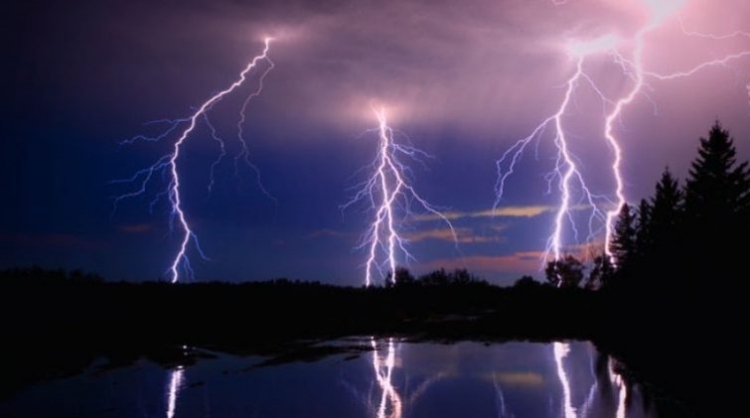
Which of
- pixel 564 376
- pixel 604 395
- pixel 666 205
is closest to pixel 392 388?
pixel 604 395

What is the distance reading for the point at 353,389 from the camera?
12250 mm

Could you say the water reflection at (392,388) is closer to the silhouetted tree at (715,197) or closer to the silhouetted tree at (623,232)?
the silhouetted tree at (715,197)

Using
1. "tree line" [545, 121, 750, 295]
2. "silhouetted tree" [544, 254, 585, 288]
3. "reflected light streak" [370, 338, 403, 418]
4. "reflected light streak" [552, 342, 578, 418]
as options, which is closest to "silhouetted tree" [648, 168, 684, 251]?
"tree line" [545, 121, 750, 295]

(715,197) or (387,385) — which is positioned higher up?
(715,197)

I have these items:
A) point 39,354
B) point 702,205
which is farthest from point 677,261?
point 39,354

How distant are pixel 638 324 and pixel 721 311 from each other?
8.27 m

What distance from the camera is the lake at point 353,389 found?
10117 millimetres

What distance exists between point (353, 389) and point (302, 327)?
60.3 ft

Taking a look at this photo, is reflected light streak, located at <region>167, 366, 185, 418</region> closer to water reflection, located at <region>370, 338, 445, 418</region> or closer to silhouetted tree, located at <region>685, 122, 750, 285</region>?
water reflection, located at <region>370, 338, 445, 418</region>

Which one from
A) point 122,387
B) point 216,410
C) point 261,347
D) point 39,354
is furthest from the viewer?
point 261,347

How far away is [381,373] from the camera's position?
1445 cm

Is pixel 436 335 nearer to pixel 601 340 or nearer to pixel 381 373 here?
pixel 601 340

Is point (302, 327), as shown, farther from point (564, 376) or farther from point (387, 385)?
point (387, 385)

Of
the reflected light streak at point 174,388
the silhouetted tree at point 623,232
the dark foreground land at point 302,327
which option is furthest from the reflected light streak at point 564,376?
the silhouetted tree at point 623,232
